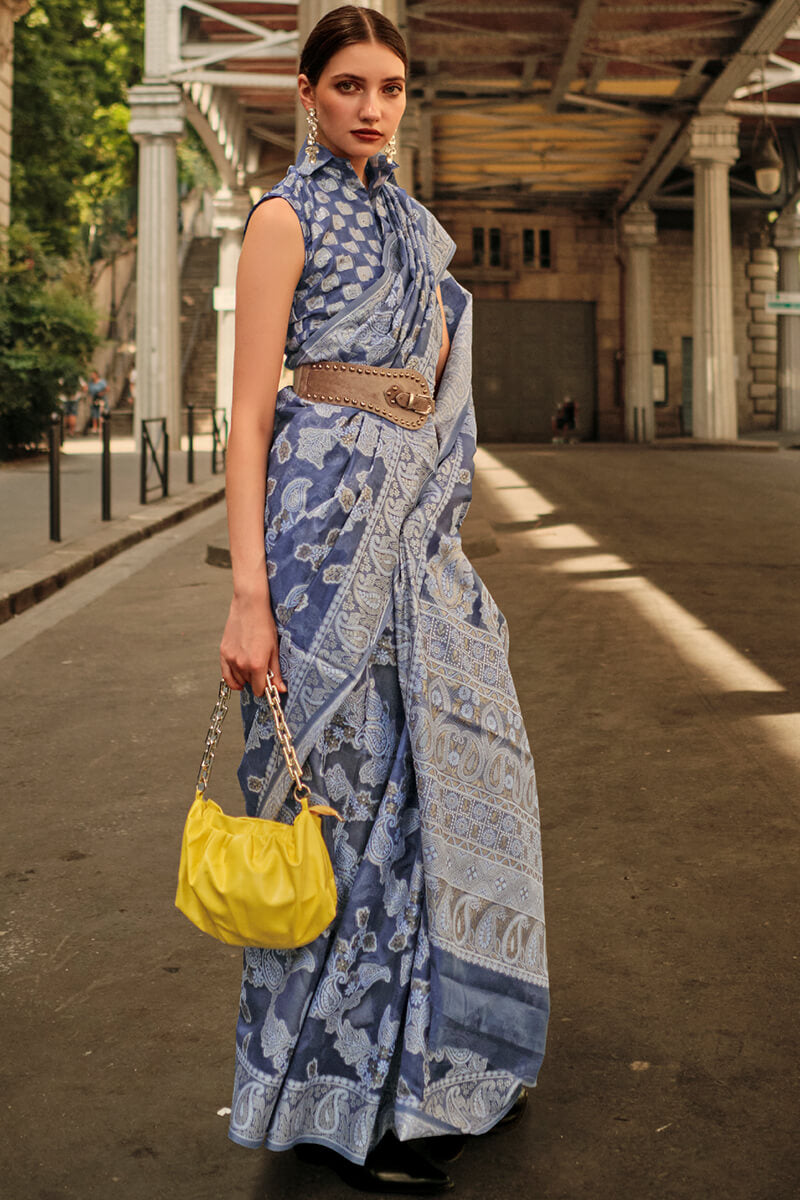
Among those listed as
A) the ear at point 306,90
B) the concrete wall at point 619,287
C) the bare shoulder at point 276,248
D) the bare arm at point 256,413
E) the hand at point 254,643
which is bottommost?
the hand at point 254,643

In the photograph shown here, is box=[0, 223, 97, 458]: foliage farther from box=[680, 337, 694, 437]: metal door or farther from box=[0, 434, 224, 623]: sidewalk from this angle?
box=[680, 337, 694, 437]: metal door

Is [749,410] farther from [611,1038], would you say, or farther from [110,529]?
Answer: [611,1038]

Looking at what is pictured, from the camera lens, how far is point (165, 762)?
15.6 feet

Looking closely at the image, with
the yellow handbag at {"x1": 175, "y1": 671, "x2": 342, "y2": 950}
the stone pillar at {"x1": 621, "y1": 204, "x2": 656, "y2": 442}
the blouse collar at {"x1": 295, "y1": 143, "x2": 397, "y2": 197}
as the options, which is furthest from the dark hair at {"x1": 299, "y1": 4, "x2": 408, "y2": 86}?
the stone pillar at {"x1": 621, "y1": 204, "x2": 656, "y2": 442}

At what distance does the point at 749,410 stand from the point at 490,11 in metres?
17.7

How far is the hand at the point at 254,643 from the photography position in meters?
2.10

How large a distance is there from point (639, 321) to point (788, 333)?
12.6 ft

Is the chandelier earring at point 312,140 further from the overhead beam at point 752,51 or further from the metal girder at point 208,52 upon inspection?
the metal girder at point 208,52

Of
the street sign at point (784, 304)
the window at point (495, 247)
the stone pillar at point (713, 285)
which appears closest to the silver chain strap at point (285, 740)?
the stone pillar at point (713, 285)

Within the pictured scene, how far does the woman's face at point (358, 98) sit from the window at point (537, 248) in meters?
35.3

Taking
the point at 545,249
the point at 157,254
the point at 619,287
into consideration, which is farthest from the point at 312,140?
the point at 619,287

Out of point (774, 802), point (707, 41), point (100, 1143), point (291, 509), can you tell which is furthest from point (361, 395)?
point (707, 41)

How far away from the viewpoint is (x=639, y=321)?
34.3 metres

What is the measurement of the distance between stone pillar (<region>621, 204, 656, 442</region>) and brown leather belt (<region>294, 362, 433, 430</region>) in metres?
32.9
